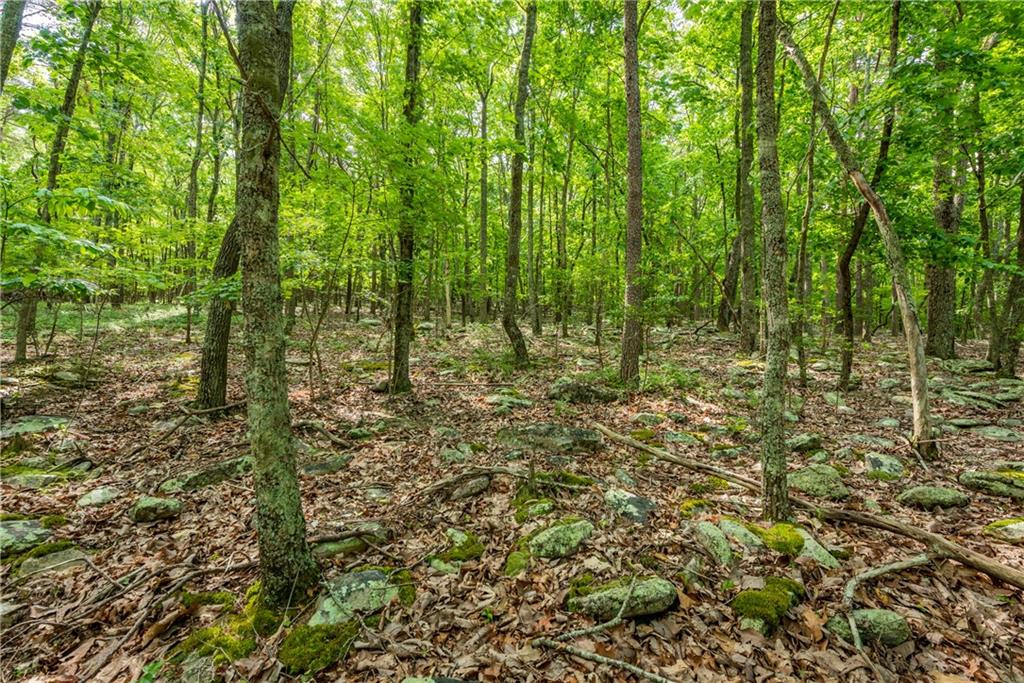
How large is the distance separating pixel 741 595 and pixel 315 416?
669 centimetres

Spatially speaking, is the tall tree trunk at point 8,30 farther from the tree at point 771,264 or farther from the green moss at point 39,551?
the tree at point 771,264

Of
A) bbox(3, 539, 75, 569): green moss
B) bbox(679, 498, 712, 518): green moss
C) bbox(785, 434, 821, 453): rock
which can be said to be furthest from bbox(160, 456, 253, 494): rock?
bbox(785, 434, 821, 453): rock

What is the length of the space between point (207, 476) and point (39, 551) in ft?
4.80

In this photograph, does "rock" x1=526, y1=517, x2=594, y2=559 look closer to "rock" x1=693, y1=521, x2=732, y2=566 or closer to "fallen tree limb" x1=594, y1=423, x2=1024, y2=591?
"rock" x1=693, y1=521, x2=732, y2=566

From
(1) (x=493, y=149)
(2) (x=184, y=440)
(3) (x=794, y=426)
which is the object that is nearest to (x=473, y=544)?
(2) (x=184, y=440)

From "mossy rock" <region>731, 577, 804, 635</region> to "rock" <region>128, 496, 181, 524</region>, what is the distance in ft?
18.0

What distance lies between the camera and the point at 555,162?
42.5 ft

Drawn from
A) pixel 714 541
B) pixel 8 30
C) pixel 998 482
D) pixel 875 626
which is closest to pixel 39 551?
pixel 714 541

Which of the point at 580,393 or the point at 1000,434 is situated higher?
the point at 580,393

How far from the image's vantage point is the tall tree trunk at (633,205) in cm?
835

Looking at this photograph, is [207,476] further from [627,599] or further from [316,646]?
[627,599]

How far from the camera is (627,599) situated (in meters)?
3.11

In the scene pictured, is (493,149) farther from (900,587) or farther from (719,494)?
(900,587)

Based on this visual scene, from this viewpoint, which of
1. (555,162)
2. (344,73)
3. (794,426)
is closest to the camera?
(794,426)
